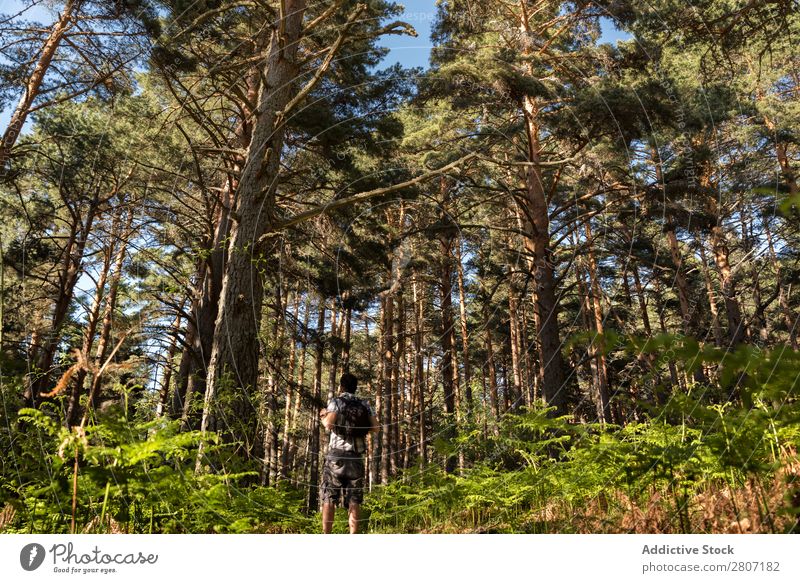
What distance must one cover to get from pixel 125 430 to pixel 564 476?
3370 mm

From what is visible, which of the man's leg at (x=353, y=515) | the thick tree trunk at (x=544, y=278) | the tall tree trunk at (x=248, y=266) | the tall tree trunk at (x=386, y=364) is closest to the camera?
the man's leg at (x=353, y=515)

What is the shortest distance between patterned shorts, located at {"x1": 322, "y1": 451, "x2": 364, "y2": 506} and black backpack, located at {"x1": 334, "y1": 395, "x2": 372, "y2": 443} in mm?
182

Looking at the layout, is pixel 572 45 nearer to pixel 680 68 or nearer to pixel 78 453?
pixel 680 68

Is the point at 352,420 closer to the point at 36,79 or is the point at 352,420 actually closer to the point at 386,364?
the point at 36,79

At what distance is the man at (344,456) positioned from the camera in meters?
4.38

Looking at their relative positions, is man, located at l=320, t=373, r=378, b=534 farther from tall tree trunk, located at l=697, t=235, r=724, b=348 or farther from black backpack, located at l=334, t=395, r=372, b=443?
tall tree trunk, located at l=697, t=235, r=724, b=348

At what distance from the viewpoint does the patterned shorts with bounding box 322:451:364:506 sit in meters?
4.39

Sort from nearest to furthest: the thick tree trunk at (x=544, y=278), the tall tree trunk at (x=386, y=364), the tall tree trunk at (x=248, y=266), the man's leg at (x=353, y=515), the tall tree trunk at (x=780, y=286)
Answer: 1. the tall tree trunk at (x=780, y=286)
2. the man's leg at (x=353, y=515)
3. the tall tree trunk at (x=248, y=266)
4. the thick tree trunk at (x=544, y=278)
5. the tall tree trunk at (x=386, y=364)

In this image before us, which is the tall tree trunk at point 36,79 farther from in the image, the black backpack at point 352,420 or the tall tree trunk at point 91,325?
the black backpack at point 352,420

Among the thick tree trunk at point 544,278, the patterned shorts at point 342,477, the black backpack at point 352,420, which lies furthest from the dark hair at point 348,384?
the thick tree trunk at point 544,278

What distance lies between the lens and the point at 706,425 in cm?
309
